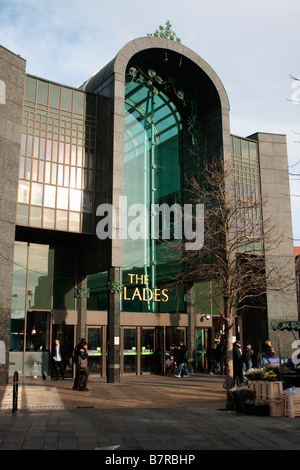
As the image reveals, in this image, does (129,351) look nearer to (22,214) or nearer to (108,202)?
(108,202)

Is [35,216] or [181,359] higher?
[35,216]

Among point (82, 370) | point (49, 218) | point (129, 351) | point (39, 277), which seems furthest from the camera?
point (129, 351)

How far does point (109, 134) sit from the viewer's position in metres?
22.4

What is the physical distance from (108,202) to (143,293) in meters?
5.75

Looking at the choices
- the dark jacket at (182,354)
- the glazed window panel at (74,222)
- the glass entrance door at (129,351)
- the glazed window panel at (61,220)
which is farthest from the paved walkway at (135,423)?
the glazed window panel at (74,222)

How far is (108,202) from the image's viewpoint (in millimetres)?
21562

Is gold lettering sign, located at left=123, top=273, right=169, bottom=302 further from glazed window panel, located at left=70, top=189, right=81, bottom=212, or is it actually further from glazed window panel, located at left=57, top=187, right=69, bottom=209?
glazed window panel, located at left=57, top=187, right=69, bottom=209

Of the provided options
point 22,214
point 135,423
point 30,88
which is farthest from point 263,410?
point 30,88

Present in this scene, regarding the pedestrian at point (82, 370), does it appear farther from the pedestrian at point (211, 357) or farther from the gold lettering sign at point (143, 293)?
the pedestrian at point (211, 357)

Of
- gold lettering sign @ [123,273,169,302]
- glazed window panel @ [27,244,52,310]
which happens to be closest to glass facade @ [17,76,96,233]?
glazed window panel @ [27,244,52,310]

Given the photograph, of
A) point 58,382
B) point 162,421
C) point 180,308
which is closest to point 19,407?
point 162,421

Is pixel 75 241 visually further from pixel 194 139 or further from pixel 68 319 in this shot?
pixel 194 139
